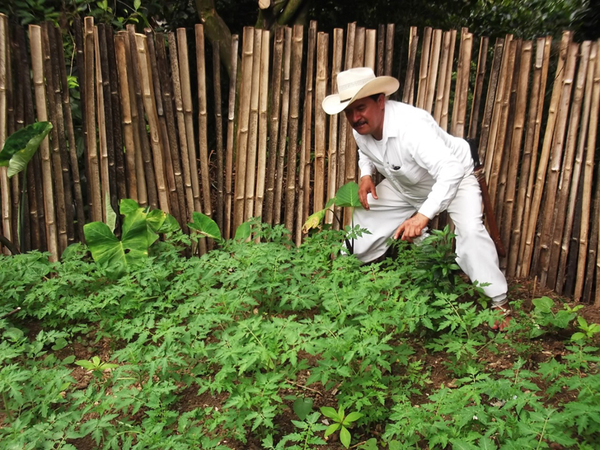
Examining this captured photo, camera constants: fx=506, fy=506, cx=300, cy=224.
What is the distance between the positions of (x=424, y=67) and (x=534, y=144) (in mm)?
1019

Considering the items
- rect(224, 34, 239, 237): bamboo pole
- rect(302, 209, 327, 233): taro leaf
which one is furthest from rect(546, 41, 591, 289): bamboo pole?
rect(224, 34, 239, 237): bamboo pole

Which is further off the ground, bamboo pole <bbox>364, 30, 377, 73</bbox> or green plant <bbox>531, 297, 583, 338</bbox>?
bamboo pole <bbox>364, 30, 377, 73</bbox>

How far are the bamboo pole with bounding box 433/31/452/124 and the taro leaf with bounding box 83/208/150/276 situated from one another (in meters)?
2.42

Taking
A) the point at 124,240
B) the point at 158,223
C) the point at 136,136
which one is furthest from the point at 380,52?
the point at 124,240

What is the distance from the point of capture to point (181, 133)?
412 cm

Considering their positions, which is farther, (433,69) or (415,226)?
(433,69)

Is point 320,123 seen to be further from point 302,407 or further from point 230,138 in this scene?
point 302,407

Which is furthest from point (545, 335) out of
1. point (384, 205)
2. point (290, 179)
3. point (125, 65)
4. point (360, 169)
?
point (125, 65)

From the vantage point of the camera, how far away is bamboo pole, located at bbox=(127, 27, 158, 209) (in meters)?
3.84

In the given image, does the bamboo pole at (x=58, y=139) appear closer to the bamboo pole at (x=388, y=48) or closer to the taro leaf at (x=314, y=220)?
the taro leaf at (x=314, y=220)

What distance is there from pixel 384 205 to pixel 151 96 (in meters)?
2.03

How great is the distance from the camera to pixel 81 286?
3584 mm

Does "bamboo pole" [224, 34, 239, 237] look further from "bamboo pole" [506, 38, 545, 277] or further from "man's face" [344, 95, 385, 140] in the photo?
"bamboo pole" [506, 38, 545, 277]

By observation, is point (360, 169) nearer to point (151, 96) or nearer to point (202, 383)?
point (151, 96)
